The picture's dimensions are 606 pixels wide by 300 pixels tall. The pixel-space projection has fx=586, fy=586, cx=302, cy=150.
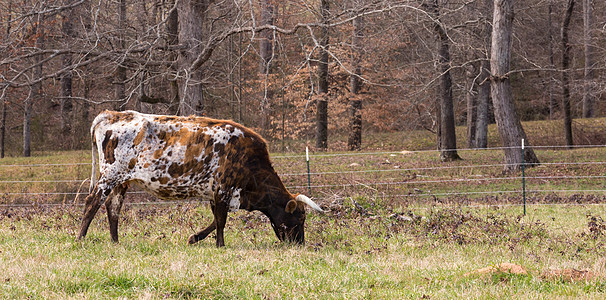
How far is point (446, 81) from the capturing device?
22984 mm

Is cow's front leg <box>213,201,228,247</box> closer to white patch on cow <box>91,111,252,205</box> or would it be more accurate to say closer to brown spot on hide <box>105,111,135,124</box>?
white patch on cow <box>91,111,252,205</box>

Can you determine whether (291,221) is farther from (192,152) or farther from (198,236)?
(192,152)

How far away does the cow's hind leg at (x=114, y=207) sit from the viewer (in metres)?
8.50

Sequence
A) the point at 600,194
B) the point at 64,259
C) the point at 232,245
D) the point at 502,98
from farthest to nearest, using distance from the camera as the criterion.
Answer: the point at 502,98 < the point at 600,194 < the point at 232,245 < the point at 64,259

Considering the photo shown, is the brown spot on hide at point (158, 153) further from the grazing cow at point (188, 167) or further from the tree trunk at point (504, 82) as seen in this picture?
the tree trunk at point (504, 82)

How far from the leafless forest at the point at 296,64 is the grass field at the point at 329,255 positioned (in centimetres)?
370

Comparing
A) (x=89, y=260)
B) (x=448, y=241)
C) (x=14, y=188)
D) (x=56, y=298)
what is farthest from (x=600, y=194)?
(x=14, y=188)

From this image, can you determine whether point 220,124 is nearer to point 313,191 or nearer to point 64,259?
point 64,259

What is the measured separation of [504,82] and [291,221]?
43.1ft

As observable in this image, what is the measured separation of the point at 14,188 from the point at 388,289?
13.6m

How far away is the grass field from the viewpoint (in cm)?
550

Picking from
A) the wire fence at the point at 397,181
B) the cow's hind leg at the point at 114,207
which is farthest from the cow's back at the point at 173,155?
the wire fence at the point at 397,181

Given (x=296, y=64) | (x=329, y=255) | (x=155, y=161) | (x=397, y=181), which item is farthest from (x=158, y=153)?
(x=296, y=64)

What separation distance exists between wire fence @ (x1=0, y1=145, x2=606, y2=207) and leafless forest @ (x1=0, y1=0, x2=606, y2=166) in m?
1.55
